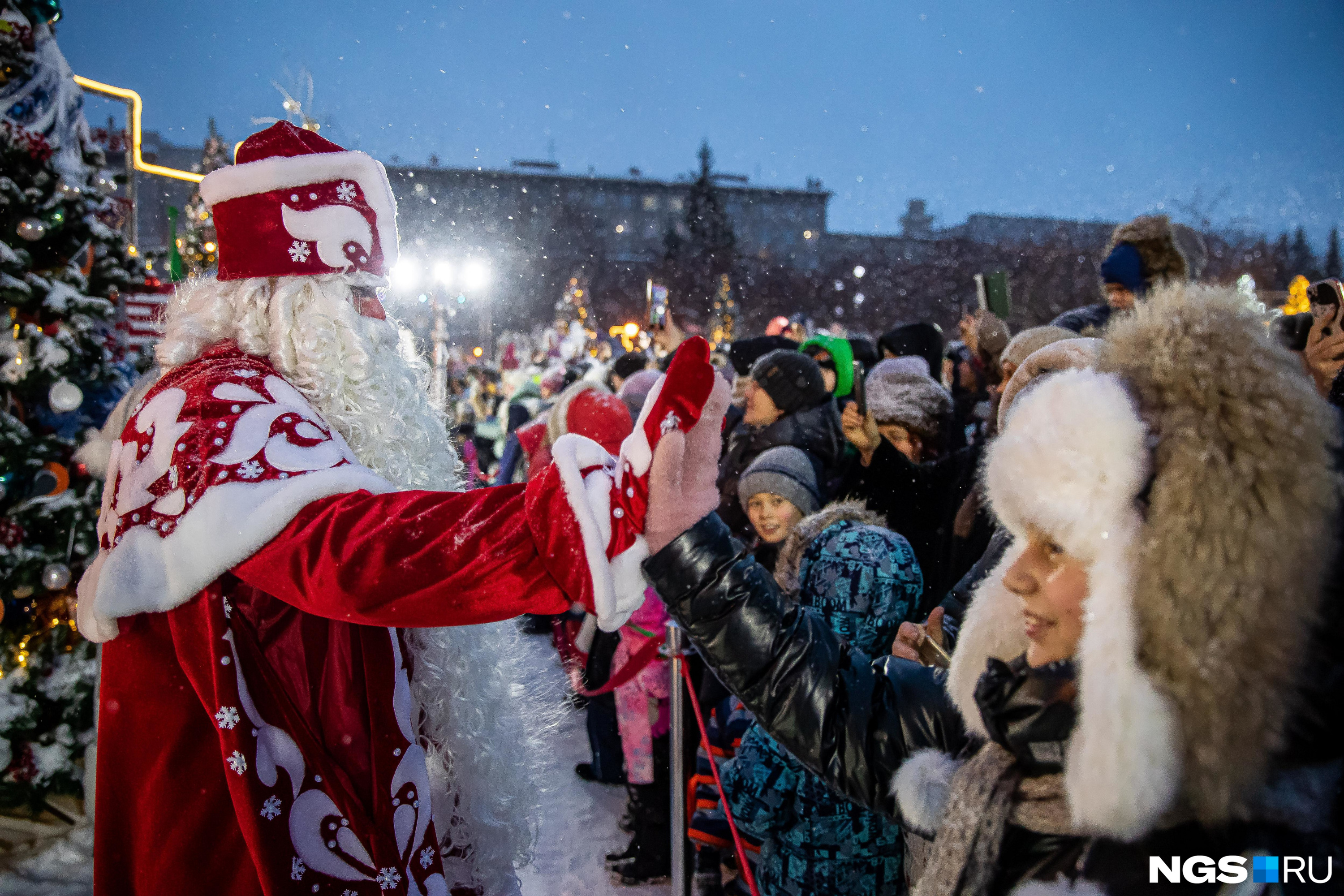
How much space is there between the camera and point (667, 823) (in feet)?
12.3

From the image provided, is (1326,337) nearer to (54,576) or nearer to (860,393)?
(860,393)

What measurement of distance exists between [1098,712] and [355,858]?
54.6 inches

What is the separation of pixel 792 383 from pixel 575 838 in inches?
104

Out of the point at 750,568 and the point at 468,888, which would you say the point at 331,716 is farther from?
the point at 750,568

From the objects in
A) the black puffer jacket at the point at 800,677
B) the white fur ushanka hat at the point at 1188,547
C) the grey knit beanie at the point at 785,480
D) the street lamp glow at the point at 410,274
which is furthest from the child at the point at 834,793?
the street lamp glow at the point at 410,274

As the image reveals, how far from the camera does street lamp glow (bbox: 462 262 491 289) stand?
16516mm

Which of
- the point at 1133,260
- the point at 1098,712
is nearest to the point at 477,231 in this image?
the point at 1133,260

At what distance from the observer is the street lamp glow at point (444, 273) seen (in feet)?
55.0

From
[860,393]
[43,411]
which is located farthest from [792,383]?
[43,411]

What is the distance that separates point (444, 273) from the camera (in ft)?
55.1

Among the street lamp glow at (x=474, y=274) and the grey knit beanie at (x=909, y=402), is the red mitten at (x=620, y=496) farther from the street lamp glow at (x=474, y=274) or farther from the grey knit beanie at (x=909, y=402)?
the street lamp glow at (x=474, y=274)

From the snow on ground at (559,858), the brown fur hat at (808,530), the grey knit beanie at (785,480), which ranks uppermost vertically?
the grey knit beanie at (785,480)

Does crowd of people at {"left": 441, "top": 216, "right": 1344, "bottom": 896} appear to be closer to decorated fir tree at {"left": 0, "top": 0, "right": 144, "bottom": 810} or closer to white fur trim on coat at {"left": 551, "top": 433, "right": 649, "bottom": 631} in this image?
white fur trim on coat at {"left": 551, "top": 433, "right": 649, "bottom": 631}

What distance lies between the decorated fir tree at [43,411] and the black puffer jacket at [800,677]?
418cm
